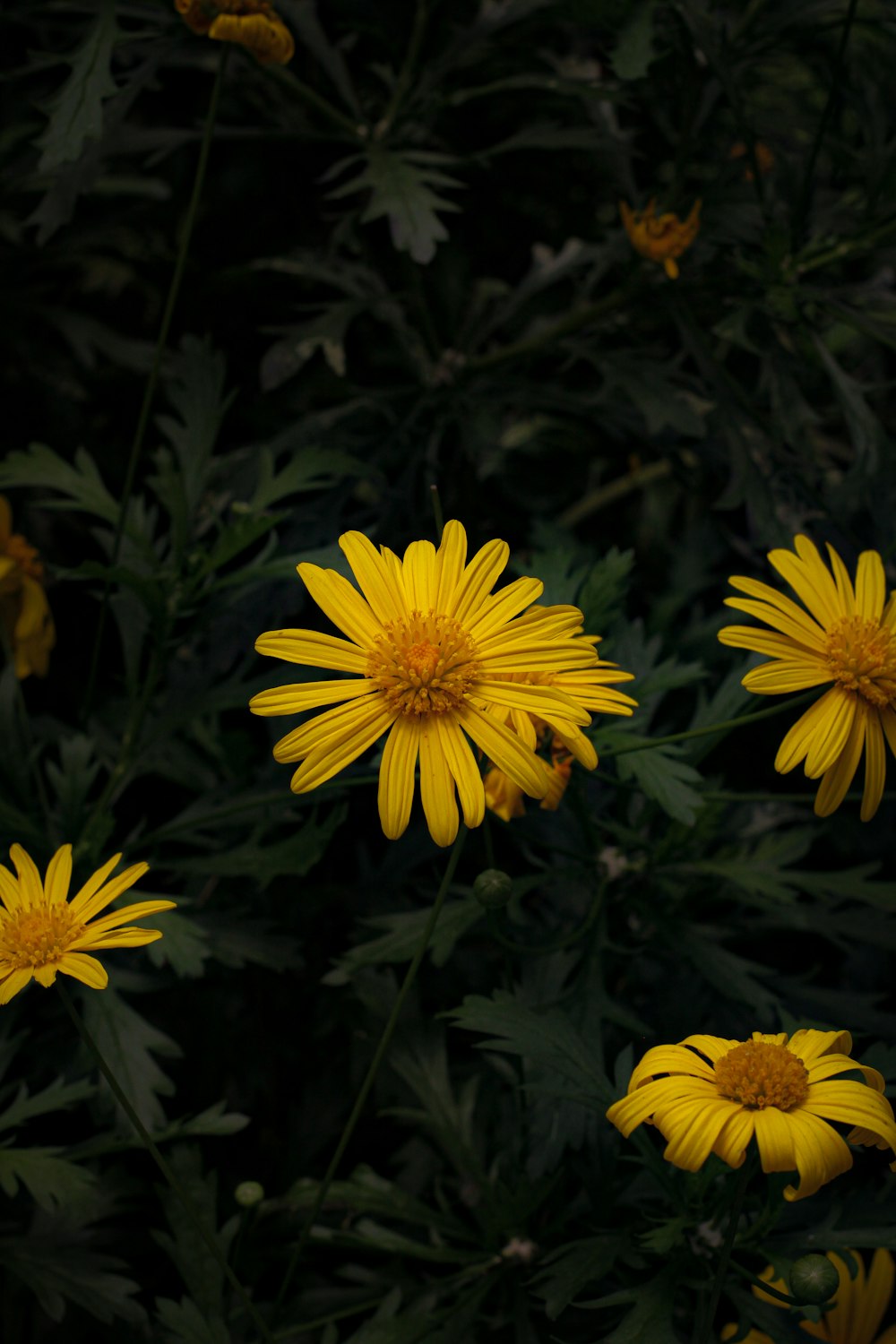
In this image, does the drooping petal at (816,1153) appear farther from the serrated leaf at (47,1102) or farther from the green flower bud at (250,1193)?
the serrated leaf at (47,1102)

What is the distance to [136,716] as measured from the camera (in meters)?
1.33

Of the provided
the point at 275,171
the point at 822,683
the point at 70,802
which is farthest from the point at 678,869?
the point at 275,171

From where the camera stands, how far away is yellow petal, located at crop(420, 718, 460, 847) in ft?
2.67

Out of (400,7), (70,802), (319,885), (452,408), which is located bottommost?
(319,885)

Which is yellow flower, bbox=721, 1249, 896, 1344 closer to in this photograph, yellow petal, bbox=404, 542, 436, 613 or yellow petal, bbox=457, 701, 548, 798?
yellow petal, bbox=457, 701, 548, 798

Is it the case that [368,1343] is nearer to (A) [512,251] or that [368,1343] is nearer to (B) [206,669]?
(B) [206,669]

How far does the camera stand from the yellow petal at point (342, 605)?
3.04 ft

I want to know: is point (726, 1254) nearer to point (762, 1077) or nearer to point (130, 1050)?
point (762, 1077)

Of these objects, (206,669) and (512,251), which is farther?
(512,251)

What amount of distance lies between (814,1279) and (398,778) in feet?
1.45

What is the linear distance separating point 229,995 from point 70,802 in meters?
0.33

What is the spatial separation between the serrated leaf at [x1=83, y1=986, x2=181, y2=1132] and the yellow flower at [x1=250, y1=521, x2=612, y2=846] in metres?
0.45

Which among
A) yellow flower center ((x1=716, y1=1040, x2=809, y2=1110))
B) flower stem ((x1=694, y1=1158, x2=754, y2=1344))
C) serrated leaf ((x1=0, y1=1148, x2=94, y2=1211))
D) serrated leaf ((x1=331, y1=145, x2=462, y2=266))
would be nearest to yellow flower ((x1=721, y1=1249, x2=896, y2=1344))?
flower stem ((x1=694, y1=1158, x2=754, y2=1344))

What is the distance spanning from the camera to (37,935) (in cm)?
86
